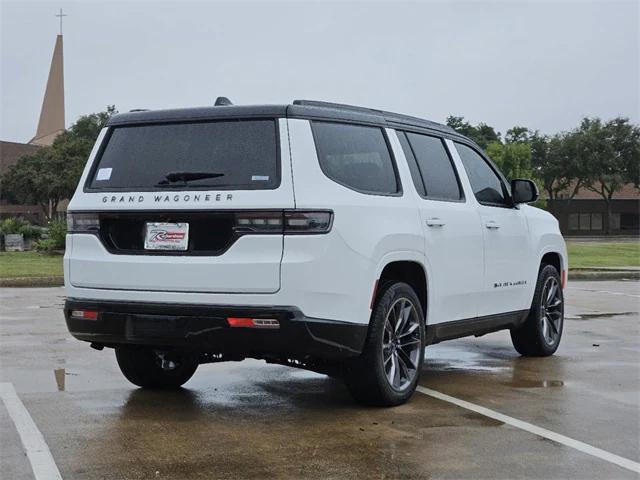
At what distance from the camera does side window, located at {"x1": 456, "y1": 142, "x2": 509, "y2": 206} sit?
26.9 ft

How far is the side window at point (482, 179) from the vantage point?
26.9 feet

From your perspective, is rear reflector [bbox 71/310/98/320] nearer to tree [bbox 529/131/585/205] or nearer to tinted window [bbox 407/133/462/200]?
tinted window [bbox 407/133/462/200]

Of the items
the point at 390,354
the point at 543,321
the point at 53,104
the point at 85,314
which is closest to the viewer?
the point at 85,314

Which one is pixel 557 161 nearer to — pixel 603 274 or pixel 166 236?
pixel 603 274

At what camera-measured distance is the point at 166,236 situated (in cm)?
618

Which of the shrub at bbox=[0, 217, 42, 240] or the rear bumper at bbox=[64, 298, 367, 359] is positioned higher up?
the shrub at bbox=[0, 217, 42, 240]

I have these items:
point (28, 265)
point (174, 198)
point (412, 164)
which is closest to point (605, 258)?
point (28, 265)

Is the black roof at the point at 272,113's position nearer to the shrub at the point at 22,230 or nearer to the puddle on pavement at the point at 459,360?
the puddle on pavement at the point at 459,360

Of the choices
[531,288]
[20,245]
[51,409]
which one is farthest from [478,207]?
[20,245]

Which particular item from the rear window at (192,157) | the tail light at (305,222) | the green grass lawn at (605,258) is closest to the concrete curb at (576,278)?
the green grass lawn at (605,258)

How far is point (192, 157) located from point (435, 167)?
218 centimetres

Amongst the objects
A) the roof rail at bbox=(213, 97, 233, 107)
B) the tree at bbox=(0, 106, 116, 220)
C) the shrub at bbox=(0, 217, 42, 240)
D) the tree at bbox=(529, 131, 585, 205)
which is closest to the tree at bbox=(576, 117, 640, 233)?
the tree at bbox=(529, 131, 585, 205)

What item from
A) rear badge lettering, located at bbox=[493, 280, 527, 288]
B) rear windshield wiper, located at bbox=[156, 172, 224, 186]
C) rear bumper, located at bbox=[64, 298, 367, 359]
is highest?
rear windshield wiper, located at bbox=[156, 172, 224, 186]

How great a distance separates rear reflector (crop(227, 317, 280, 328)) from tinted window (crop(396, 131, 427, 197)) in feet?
5.98
